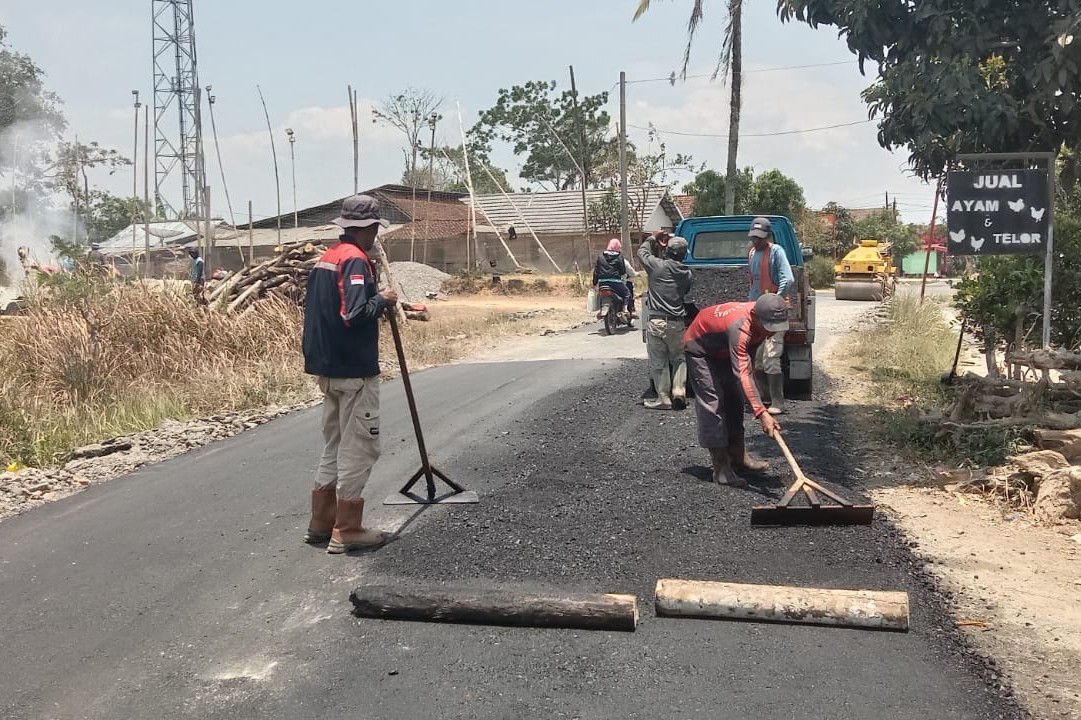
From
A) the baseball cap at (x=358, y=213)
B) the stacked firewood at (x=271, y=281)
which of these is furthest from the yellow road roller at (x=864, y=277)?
the baseball cap at (x=358, y=213)

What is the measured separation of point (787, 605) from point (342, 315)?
2.60 meters

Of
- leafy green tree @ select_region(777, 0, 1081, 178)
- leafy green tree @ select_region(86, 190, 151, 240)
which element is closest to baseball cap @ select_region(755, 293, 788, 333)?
leafy green tree @ select_region(777, 0, 1081, 178)

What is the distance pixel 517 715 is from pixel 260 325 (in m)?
10.6

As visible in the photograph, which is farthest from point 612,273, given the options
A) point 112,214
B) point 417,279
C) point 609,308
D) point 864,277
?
point 112,214

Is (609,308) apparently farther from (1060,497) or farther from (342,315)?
(342,315)

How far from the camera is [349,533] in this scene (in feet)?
16.5

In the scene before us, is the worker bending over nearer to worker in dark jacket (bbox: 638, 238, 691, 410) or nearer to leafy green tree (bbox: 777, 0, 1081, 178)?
worker in dark jacket (bbox: 638, 238, 691, 410)

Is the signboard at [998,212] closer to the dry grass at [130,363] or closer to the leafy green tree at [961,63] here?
the leafy green tree at [961,63]

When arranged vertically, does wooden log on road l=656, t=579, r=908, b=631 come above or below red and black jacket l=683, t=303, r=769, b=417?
below

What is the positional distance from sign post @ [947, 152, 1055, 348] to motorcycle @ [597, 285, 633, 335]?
9.09 meters

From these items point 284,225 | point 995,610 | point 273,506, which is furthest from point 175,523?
point 284,225

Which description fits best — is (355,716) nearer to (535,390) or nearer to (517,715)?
(517,715)

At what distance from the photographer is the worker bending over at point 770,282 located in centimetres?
850

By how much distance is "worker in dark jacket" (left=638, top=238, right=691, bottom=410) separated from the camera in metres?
8.91
